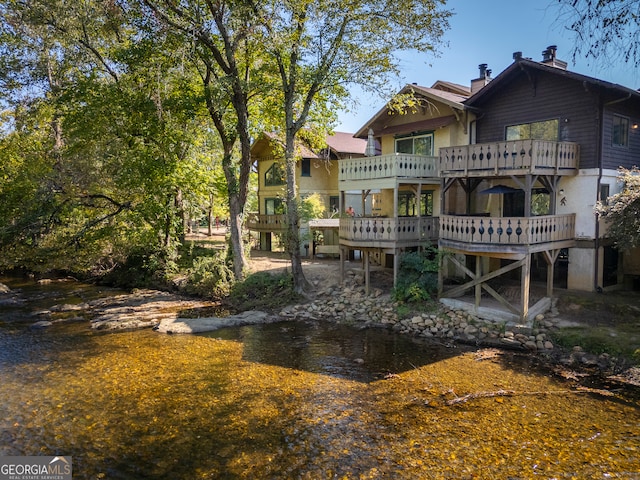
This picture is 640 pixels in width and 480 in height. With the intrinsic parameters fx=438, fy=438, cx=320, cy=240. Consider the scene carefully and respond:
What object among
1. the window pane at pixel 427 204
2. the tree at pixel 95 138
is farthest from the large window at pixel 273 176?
the window pane at pixel 427 204

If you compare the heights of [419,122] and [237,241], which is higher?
[419,122]

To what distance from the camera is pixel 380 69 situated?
19.3 meters

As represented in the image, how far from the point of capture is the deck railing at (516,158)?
15.2 meters

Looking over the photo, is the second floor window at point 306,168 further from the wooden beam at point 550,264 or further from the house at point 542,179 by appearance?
the wooden beam at point 550,264

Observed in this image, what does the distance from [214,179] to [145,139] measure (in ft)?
16.2

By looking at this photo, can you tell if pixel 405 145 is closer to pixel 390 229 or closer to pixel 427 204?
pixel 427 204

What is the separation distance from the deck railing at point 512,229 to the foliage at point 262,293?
25.4 feet

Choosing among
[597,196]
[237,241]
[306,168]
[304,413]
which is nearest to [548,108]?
[597,196]

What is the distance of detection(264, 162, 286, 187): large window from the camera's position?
102ft

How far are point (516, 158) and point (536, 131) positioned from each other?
3.20m

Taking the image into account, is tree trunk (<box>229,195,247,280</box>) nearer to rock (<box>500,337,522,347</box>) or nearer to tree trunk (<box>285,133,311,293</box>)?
tree trunk (<box>285,133,311,293</box>)

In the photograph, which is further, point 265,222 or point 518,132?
point 265,222

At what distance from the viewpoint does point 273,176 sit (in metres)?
31.6

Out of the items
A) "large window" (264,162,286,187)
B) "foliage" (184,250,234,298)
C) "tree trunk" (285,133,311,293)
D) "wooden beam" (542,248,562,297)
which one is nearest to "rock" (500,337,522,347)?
"wooden beam" (542,248,562,297)
